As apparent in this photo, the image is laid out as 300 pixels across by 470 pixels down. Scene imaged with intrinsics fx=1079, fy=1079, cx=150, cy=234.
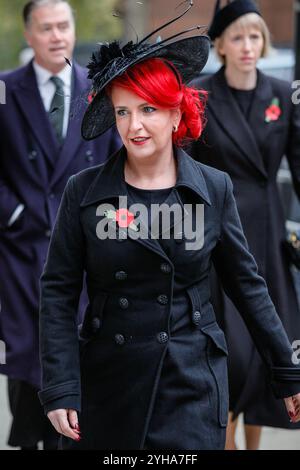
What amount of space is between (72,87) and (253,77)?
0.88m

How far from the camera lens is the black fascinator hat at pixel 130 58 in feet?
10.9

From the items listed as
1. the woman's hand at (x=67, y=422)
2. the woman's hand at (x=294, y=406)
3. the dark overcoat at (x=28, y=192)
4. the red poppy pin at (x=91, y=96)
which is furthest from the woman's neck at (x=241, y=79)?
the woman's hand at (x=67, y=422)

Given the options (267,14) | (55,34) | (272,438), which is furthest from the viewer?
(267,14)

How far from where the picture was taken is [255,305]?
3531mm

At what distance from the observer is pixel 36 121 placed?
522cm

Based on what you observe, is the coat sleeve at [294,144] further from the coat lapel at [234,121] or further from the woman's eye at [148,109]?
the woman's eye at [148,109]

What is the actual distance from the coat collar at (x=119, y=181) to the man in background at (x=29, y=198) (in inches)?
63.4

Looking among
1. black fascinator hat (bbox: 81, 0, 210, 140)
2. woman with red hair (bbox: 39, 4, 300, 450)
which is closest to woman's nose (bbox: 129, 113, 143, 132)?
woman with red hair (bbox: 39, 4, 300, 450)

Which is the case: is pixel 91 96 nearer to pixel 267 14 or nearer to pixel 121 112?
pixel 121 112

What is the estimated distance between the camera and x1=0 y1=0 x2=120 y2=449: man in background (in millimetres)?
5129

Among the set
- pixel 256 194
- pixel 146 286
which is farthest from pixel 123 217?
pixel 256 194

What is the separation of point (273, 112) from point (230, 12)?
1.73 feet

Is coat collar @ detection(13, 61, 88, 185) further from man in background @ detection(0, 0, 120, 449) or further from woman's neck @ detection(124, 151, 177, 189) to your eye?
woman's neck @ detection(124, 151, 177, 189)
